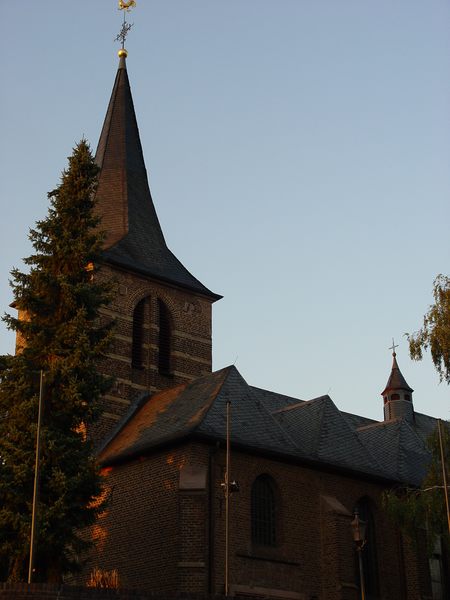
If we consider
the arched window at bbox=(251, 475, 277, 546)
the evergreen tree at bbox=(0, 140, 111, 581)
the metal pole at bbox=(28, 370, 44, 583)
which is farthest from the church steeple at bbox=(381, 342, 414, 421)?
the metal pole at bbox=(28, 370, 44, 583)

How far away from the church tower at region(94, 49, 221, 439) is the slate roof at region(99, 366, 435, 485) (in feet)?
5.06

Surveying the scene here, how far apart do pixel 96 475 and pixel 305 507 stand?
7.98 metres

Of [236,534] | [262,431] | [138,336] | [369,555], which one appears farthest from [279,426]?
[138,336]

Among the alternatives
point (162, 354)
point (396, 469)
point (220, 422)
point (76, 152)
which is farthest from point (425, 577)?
point (76, 152)

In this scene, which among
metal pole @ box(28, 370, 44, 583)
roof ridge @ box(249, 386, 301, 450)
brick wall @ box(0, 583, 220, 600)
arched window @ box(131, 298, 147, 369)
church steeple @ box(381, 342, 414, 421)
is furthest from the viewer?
church steeple @ box(381, 342, 414, 421)

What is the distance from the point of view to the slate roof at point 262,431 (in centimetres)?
2703

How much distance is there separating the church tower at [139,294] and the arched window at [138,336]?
0.11 feet

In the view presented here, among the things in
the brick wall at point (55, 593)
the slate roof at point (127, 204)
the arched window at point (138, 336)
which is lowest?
the brick wall at point (55, 593)

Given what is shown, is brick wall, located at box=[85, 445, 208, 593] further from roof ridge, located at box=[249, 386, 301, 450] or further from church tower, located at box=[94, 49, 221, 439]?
church tower, located at box=[94, 49, 221, 439]

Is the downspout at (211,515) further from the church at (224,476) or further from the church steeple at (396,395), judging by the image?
the church steeple at (396,395)

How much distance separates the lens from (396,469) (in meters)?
31.2

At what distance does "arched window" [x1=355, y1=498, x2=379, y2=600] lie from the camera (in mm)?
28391

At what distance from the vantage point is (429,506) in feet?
81.1

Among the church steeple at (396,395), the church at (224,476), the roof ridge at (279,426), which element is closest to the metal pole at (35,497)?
the church at (224,476)
